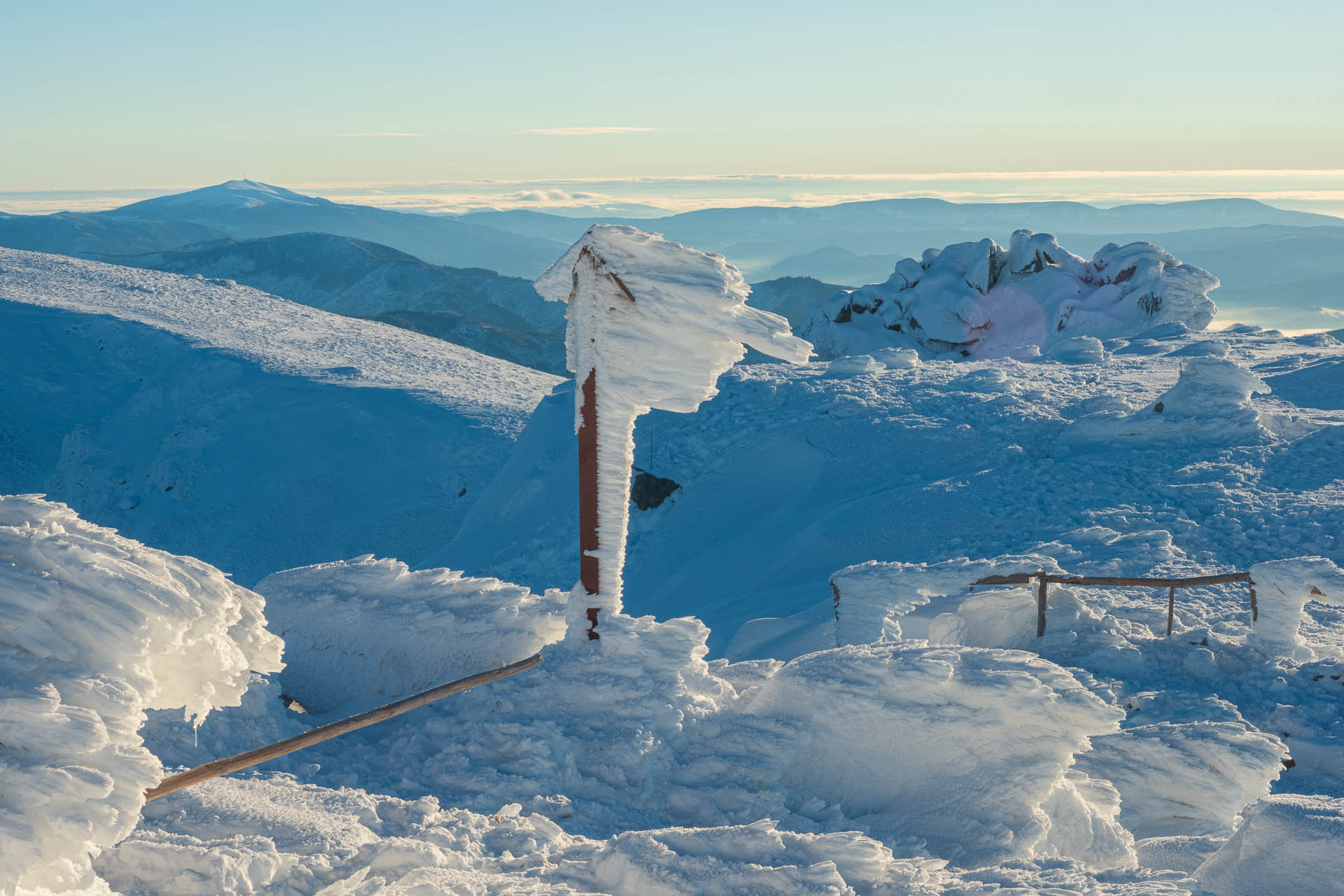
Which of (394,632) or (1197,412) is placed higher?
(1197,412)

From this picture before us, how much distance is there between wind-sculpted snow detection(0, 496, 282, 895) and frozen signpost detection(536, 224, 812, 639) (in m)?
2.42

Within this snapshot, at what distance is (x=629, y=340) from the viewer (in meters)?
5.32

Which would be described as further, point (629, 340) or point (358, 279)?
point (358, 279)

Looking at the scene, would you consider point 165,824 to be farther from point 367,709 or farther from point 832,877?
point 832,877

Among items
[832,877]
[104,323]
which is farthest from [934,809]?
[104,323]

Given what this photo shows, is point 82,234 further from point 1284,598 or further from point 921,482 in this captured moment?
point 1284,598

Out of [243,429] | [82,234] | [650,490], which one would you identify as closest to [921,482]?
[650,490]

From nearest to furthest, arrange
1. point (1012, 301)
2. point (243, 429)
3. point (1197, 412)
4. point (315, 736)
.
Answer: point (315, 736)
point (1197, 412)
point (243, 429)
point (1012, 301)

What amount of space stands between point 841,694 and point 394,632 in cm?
302

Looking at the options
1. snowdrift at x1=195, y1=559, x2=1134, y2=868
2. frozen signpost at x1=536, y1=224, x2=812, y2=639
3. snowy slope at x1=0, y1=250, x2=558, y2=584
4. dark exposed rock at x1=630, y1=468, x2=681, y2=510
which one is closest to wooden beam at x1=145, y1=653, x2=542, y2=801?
snowdrift at x1=195, y1=559, x2=1134, y2=868

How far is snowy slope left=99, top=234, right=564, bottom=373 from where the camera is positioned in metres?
88.5

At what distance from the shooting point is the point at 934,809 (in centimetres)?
471

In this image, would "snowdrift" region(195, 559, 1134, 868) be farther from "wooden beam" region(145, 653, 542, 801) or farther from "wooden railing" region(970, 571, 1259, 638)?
"wooden railing" region(970, 571, 1259, 638)

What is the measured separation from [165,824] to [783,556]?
9.81 meters
